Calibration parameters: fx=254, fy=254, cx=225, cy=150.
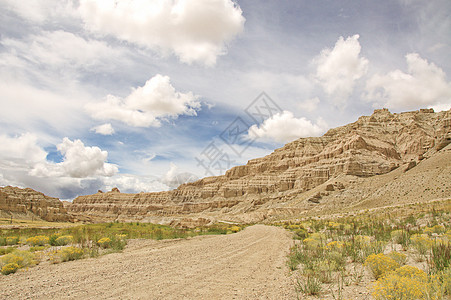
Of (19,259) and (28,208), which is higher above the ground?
(28,208)

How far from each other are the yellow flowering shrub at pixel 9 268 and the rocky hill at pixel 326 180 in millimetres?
41620

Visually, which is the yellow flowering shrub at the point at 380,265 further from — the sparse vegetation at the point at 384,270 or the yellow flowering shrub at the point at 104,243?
the yellow flowering shrub at the point at 104,243

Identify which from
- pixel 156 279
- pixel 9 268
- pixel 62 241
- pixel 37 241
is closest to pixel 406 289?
pixel 156 279

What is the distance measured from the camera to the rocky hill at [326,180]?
62594 mm

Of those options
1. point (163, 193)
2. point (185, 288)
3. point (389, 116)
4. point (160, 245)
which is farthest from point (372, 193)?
point (163, 193)

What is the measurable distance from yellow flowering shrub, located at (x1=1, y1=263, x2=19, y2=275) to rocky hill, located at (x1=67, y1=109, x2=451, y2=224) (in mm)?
41620

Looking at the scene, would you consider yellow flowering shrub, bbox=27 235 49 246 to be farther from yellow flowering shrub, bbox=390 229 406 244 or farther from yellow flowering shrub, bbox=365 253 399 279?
yellow flowering shrub, bbox=390 229 406 244

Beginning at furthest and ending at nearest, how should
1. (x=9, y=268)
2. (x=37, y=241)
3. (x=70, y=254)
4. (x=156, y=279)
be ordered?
1. (x=37, y=241)
2. (x=70, y=254)
3. (x=9, y=268)
4. (x=156, y=279)

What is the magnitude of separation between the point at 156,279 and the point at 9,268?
415 cm

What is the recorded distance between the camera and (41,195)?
299 ft

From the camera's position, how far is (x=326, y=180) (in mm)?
98438

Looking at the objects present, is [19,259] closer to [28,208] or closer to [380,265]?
[380,265]

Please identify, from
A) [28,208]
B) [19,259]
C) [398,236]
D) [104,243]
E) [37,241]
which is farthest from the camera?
[28,208]

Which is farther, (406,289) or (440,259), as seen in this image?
(440,259)
